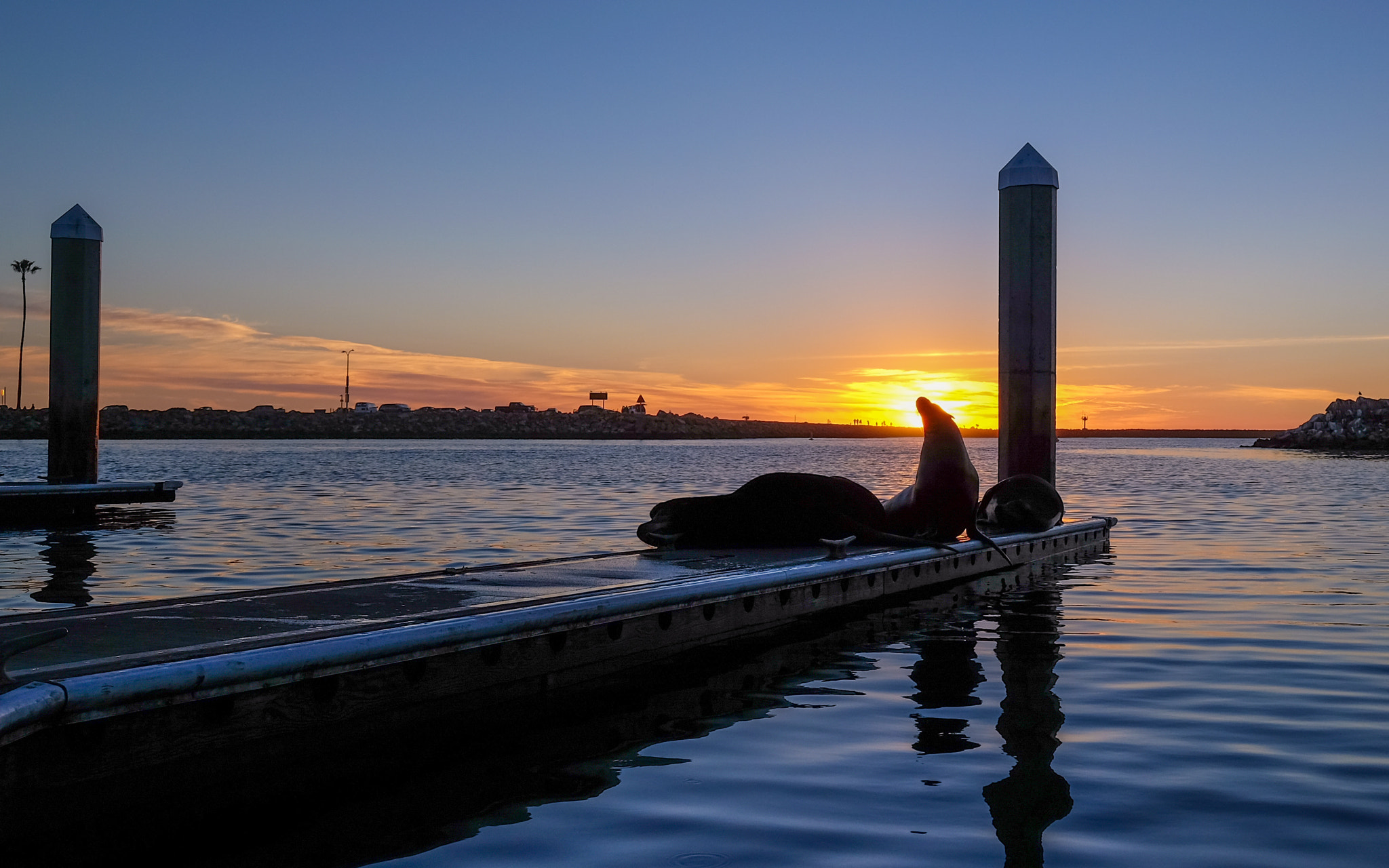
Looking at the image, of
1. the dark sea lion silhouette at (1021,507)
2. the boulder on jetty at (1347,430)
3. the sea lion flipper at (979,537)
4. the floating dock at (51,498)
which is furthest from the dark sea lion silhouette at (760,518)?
the boulder on jetty at (1347,430)

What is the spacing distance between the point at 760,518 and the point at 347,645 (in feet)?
19.3

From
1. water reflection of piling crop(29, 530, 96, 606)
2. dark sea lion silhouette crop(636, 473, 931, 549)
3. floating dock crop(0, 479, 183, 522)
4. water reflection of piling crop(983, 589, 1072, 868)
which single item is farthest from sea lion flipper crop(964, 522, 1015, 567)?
floating dock crop(0, 479, 183, 522)

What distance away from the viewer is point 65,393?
755 inches

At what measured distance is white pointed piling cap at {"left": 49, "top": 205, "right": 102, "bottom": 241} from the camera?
18.8 meters

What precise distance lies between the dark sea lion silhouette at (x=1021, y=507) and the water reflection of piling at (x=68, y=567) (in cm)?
1013

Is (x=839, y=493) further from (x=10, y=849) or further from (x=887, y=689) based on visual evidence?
(x=10, y=849)

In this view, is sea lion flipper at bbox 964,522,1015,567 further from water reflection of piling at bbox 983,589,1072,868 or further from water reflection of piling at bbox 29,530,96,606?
water reflection of piling at bbox 29,530,96,606

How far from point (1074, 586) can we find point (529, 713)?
7.71m

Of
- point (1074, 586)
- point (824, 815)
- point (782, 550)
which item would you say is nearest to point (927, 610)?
point (782, 550)

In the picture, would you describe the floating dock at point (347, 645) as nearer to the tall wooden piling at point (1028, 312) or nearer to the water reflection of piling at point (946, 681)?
the water reflection of piling at point (946, 681)

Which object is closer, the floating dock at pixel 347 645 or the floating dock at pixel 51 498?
the floating dock at pixel 347 645

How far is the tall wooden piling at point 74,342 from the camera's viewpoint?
18.8 metres

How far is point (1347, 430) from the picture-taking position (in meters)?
114

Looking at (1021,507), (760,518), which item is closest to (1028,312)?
(1021,507)
